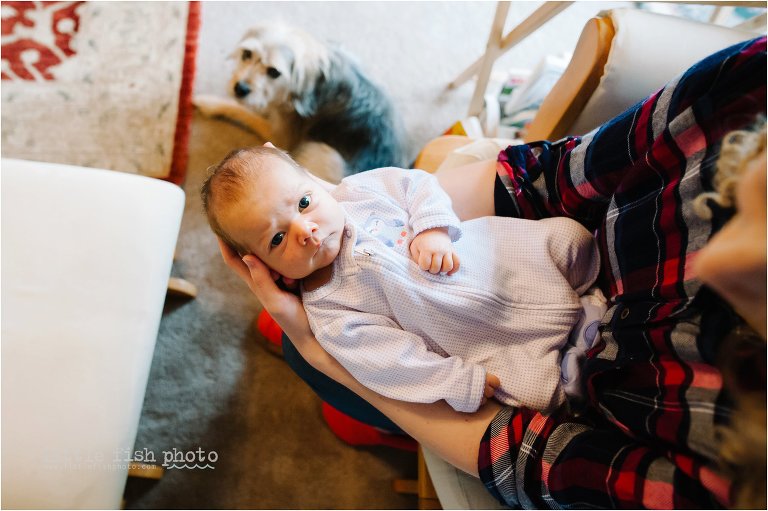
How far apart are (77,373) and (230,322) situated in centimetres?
58

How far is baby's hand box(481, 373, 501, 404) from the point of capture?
73 cm

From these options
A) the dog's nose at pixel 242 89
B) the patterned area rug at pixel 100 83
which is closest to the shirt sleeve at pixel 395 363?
the dog's nose at pixel 242 89

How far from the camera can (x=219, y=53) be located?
1.74m

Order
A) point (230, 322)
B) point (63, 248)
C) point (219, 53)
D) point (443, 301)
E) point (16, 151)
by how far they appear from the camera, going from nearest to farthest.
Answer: point (443, 301), point (63, 248), point (230, 322), point (16, 151), point (219, 53)

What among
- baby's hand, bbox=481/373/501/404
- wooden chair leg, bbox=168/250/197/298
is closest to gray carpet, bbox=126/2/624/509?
wooden chair leg, bbox=168/250/197/298

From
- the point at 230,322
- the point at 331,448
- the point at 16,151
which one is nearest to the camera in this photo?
the point at 331,448

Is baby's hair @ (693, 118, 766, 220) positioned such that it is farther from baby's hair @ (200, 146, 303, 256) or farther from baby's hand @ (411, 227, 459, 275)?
baby's hair @ (200, 146, 303, 256)

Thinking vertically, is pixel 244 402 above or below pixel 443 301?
below

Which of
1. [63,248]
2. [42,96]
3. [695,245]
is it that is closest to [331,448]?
[63,248]

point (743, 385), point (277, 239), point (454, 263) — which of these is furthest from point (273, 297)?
point (743, 385)

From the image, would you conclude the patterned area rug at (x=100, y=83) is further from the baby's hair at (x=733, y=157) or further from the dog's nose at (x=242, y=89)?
the baby's hair at (x=733, y=157)

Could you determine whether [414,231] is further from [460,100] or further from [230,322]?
[460,100]

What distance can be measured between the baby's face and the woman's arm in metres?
0.04

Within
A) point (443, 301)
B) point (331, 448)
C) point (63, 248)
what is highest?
point (443, 301)
